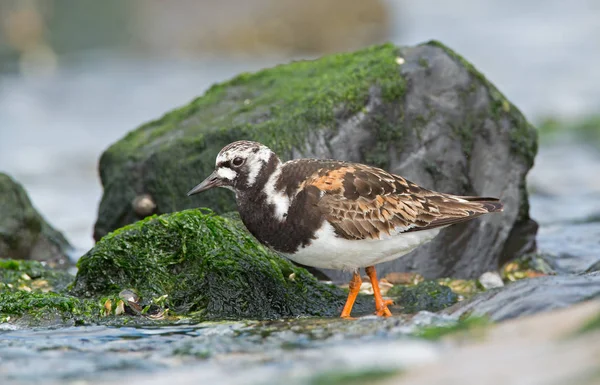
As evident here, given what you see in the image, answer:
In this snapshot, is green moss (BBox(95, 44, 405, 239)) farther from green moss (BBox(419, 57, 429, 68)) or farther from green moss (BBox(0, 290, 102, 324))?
green moss (BBox(0, 290, 102, 324))

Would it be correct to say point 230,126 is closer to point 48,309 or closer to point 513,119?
point 48,309

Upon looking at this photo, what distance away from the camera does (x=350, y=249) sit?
17.1 feet

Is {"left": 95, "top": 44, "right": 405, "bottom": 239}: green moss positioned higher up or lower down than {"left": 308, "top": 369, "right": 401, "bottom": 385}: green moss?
higher up

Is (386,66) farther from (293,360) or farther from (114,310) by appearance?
(293,360)

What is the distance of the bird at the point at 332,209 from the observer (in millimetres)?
5121

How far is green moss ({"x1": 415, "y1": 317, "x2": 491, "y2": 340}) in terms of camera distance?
3.68 meters

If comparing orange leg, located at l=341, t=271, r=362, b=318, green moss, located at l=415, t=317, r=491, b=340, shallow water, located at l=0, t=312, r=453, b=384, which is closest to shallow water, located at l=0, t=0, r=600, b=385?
shallow water, located at l=0, t=312, r=453, b=384

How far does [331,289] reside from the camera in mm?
5926

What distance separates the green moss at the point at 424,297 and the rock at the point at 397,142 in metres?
0.64

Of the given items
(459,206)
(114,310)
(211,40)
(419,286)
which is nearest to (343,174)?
(459,206)

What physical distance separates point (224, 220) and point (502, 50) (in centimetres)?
1842

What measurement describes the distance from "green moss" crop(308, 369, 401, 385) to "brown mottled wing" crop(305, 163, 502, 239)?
2091 mm

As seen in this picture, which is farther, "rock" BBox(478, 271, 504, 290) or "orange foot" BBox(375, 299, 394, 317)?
"rock" BBox(478, 271, 504, 290)

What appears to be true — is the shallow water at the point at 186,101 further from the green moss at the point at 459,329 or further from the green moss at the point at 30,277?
the green moss at the point at 30,277
